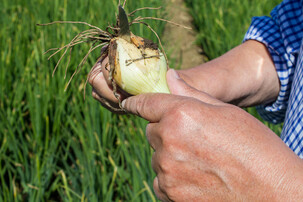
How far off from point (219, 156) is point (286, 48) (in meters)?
0.51

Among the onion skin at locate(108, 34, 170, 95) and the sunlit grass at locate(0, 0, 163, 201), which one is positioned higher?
the onion skin at locate(108, 34, 170, 95)

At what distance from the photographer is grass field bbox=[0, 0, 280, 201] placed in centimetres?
139

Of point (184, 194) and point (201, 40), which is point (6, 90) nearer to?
point (184, 194)

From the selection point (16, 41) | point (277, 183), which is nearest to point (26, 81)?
point (16, 41)

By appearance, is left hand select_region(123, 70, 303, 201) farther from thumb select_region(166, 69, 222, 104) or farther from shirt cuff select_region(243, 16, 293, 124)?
shirt cuff select_region(243, 16, 293, 124)

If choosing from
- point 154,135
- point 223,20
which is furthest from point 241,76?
point 223,20

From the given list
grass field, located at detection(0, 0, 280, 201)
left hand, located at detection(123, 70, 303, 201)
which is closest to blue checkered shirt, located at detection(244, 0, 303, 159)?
left hand, located at detection(123, 70, 303, 201)

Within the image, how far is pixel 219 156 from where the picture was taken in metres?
0.68

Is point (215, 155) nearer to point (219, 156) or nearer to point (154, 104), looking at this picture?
point (219, 156)

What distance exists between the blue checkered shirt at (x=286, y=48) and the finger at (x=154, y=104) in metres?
0.32

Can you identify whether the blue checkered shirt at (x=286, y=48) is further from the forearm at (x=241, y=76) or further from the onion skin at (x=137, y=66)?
the onion skin at (x=137, y=66)

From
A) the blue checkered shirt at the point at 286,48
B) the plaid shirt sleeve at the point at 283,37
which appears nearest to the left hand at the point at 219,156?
the blue checkered shirt at the point at 286,48

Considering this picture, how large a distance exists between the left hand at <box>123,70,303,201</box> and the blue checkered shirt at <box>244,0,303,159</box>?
242mm

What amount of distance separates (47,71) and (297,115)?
1248 millimetres
